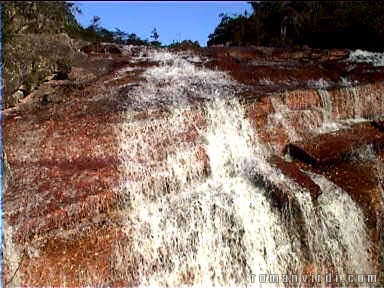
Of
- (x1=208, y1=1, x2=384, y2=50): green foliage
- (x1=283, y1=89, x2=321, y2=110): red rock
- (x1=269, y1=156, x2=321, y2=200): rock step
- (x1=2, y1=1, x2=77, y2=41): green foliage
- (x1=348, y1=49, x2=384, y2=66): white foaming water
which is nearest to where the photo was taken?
(x1=2, y1=1, x2=77, y2=41): green foliage

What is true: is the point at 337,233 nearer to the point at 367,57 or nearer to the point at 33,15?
the point at 33,15

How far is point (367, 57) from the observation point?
16.7 meters

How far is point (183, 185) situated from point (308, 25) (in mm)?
16404

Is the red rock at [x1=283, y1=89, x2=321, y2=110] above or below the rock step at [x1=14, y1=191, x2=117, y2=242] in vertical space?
above

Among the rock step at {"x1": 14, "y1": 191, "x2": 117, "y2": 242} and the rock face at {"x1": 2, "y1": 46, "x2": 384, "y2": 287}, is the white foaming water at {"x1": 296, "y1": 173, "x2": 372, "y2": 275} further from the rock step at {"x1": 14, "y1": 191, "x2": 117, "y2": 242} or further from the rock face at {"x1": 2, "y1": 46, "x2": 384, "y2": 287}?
Result: the rock step at {"x1": 14, "y1": 191, "x2": 117, "y2": 242}

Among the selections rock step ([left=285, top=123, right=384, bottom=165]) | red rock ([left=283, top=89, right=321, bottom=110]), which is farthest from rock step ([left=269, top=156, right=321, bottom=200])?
red rock ([left=283, top=89, right=321, bottom=110])

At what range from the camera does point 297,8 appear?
25.8m

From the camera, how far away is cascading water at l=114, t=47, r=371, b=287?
27.0 ft

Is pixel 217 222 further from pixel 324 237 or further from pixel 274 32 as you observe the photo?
pixel 274 32

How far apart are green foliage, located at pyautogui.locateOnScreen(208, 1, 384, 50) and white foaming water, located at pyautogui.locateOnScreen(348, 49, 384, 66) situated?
2.86 meters

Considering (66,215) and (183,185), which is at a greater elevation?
(183,185)

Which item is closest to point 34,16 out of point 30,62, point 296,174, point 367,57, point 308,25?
point 30,62

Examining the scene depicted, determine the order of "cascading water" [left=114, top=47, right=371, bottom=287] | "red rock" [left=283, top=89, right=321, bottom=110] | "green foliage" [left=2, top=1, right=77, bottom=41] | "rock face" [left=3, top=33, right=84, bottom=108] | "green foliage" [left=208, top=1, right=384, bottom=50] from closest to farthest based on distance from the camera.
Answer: "cascading water" [left=114, top=47, right=371, bottom=287]
"green foliage" [left=2, top=1, right=77, bottom=41]
"rock face" [left=3, top=33, right=84, bottom=108]
"red rock" [left=283, top=89, right=321, bottom=110]
"green foliage" [left=208, top=1, right=384, bottom=50]

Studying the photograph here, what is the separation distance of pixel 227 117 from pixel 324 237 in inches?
129
